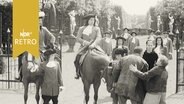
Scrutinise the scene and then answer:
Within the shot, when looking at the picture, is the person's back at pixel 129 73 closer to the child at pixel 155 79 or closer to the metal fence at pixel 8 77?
the child at pixel 155 79

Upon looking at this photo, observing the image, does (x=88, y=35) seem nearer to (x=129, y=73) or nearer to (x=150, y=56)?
(x=150, y=56)

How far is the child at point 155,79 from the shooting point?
867 centimetres

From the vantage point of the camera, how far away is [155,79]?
8.82 meters

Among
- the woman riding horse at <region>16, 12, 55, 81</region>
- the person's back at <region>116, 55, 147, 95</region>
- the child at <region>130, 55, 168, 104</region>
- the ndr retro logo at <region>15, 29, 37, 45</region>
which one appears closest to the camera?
the child at <region>130, 55, 168, 104</region>

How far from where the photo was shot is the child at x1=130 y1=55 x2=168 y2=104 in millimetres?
8672

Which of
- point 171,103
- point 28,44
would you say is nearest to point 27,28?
point 28,44

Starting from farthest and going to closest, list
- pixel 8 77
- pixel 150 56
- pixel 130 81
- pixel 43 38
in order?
pixel 8 77, pixel 43 38, pixel 150 56, pixel 130 81

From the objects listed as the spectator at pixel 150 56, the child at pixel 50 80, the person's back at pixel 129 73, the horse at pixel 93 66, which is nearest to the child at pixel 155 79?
the person's back at pixel 129 73

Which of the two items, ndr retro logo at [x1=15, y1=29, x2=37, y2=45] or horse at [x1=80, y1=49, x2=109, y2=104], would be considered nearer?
ndr retro logo at [x1=15, y1=29, x2=37, y2=45]

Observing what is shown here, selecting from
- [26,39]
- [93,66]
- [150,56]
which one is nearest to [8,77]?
[26,39]

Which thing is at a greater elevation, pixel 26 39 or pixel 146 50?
pixel 26 39

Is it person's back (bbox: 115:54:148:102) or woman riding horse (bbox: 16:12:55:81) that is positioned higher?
woman riding horse (bbox: 16:12:55:81)

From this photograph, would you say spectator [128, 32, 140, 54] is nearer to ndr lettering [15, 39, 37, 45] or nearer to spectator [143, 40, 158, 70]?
ndr lettering [15, 39, 37, 45]

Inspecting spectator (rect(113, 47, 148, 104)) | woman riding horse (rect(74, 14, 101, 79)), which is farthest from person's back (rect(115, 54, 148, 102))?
woman riding horse (rect(74, 14, 101, 79))
